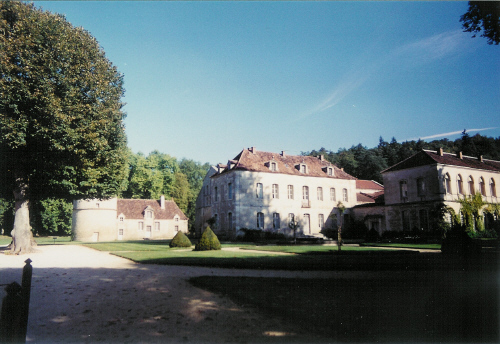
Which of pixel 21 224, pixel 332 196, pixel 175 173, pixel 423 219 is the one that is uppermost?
pixel 175 173

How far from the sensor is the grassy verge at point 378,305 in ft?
15.2

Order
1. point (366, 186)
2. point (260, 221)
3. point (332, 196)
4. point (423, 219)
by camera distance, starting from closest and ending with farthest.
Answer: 1. point (423, 219)
2. point (260, 221)
3. point (332, 196)
4. point (366, 186)

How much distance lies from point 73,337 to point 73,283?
476 cm

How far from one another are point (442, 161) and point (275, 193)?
1666cm

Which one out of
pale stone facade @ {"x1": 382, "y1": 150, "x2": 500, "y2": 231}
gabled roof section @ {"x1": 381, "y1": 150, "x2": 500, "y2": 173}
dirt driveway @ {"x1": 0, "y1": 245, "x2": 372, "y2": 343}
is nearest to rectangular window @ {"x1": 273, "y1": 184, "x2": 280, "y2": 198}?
pale stone facade @ {"x1": 382, "y1": 150, "x2": 500, "y2": 231}

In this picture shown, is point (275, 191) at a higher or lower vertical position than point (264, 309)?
higher

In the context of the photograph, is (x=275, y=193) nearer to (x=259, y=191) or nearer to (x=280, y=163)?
(x=259, y=191)

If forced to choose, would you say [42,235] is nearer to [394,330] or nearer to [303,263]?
[303,263]

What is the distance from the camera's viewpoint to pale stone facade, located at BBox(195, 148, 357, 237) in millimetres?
34031

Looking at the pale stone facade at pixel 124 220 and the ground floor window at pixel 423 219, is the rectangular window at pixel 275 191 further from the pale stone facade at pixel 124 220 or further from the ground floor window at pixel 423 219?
the pale stone facade at pixel 124 220

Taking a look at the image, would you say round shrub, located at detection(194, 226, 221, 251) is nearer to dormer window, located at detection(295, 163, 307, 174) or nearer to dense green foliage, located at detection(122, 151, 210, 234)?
dormer window, located at detection(295, 163, 307, 174)

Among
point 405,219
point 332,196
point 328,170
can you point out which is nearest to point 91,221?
point 332,196

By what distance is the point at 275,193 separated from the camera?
35844 mm

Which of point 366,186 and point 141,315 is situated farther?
point 366,186
